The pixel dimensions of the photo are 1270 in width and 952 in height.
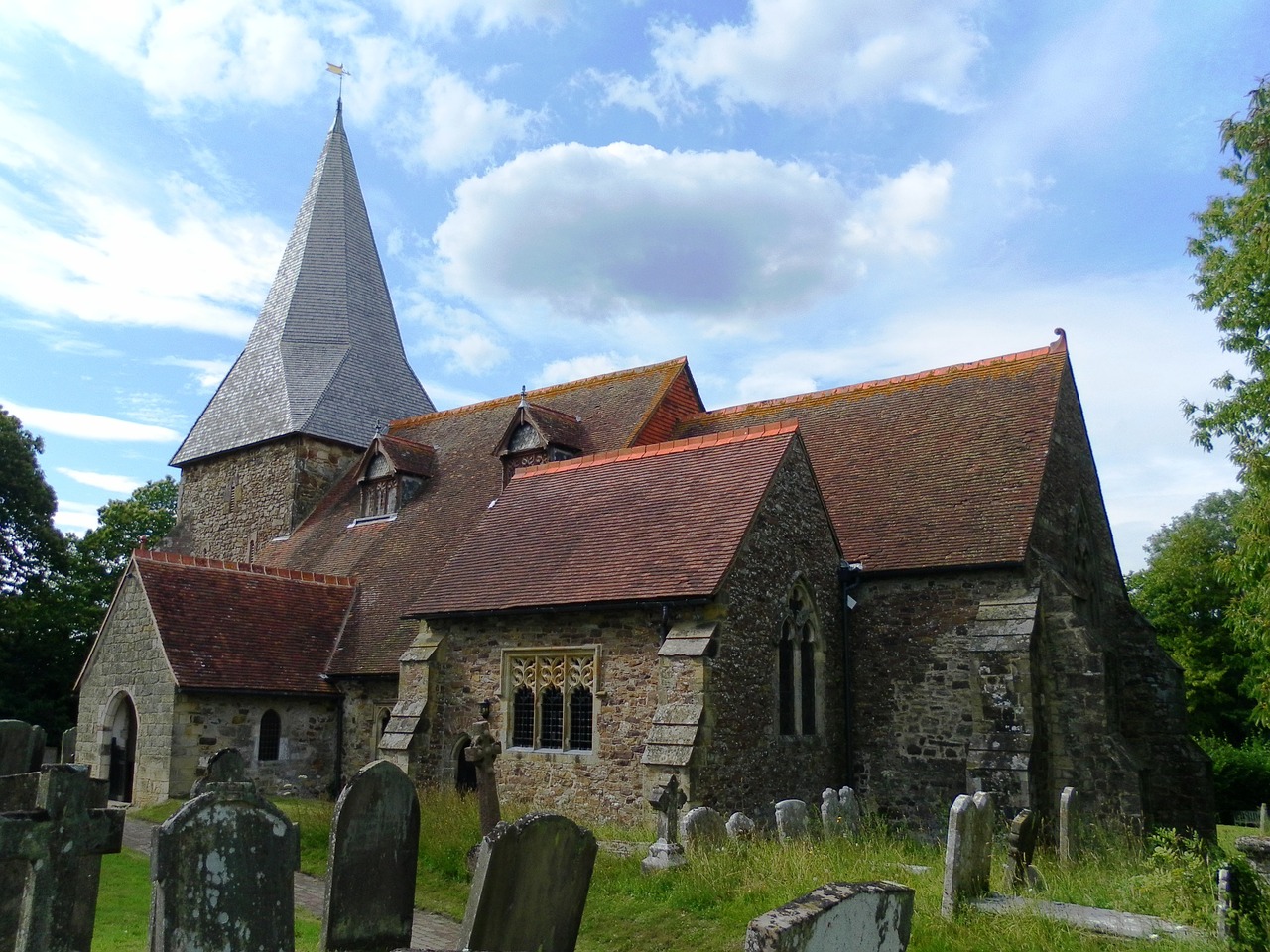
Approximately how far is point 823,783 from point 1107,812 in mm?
4091

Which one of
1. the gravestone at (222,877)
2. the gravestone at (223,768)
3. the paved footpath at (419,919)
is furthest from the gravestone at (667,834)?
the gravestone at (222,877)

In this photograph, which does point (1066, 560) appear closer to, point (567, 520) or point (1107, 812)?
point (1107, 812)

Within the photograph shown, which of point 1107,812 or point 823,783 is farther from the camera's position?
point 823,783

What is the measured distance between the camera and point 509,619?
16828 millimetres

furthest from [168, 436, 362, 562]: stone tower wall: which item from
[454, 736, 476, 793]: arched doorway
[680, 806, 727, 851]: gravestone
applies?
[680, 806, 727, 851]: gravestone

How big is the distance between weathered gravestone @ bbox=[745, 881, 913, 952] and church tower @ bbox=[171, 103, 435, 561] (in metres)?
25.2

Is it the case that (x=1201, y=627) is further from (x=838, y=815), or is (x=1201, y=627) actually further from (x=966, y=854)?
(x=966, y=854)

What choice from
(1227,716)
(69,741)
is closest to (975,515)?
(69,741)

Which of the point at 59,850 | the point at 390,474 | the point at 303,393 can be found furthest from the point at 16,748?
the point at 303,393

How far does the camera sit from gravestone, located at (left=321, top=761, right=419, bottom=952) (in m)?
7.36

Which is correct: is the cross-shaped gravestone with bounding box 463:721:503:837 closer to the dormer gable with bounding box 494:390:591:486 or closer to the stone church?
the stone church

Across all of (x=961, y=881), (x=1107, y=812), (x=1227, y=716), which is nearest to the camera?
(x=961, y=881)

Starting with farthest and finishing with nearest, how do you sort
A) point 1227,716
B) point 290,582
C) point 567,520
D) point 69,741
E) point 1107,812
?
point 1227,716
point 290,582
point 69,741
point 567,520
point 1107,812

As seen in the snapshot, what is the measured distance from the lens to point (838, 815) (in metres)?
13.6
